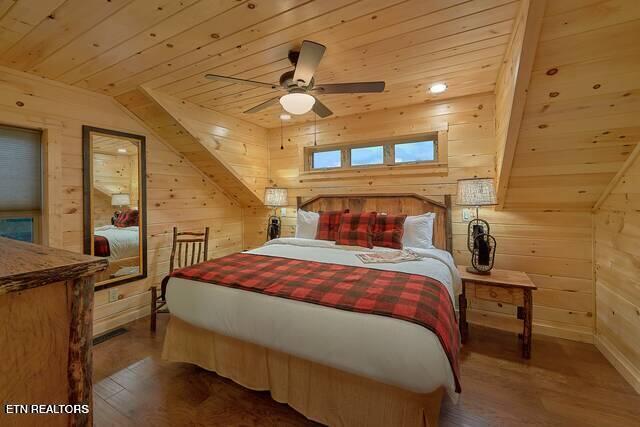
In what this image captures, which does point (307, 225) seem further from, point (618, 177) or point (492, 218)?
point (618, 177)

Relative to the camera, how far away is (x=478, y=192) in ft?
7.83

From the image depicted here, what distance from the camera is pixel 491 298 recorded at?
2227 mm

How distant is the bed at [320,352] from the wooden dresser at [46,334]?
2.90 feet

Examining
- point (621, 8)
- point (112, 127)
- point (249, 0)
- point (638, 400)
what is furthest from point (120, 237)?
point (638, 400)

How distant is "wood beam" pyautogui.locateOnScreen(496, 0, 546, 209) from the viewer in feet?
4.56

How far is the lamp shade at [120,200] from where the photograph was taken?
2719mm

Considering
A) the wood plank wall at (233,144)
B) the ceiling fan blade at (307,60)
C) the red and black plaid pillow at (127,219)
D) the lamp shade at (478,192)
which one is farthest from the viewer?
the wood plank wall at (233,144)

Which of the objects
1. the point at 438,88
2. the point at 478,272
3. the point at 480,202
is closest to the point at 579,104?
the point at 480,202

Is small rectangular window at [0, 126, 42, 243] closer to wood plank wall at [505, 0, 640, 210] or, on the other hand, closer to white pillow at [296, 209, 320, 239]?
white pillow at [296, 209, 320, 239]

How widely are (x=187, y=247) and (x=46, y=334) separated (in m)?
2.87

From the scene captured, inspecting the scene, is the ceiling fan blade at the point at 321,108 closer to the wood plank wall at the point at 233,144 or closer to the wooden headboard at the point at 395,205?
the wooden headboard at the point at 395,205

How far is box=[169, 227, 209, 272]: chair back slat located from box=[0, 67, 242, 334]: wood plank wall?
118mm

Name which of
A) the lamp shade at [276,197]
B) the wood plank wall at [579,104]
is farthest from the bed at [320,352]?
the lamp shade at [276,197]

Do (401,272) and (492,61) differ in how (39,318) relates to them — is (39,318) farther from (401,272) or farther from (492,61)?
(492,61)
